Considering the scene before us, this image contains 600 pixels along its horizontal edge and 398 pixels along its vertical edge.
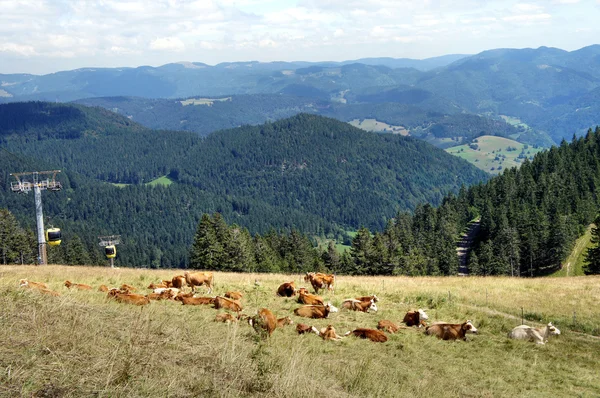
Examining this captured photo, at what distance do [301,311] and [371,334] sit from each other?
3299 mm

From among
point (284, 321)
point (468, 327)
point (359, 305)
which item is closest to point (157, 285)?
point (284, 321)

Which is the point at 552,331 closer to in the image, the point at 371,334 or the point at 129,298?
the point at 371,334

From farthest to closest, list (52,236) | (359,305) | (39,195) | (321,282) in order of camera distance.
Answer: (39,195)
(52,236)
(321,282)
(359,305)

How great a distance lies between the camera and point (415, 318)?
17656 mm

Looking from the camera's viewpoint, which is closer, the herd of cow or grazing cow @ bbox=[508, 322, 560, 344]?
the herd of cow

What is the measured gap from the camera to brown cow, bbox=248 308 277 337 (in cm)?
1413

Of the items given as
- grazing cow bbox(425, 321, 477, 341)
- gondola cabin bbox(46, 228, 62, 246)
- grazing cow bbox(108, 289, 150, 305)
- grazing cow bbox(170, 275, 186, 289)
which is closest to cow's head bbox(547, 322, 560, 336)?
grazing cow bbox(425, 321, 477, 341)

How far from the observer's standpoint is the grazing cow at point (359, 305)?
19047 mm

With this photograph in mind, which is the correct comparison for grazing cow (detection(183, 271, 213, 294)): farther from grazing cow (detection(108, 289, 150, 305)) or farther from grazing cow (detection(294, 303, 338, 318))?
grazing cow (detection(294, 303, 338, 318))

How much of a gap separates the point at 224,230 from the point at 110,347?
54766mm

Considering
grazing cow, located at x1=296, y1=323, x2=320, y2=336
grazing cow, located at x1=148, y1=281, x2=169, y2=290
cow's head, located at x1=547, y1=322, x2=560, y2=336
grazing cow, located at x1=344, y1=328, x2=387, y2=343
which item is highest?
grazing cow, located at x1=296, y1=323, x2=320, y2=336

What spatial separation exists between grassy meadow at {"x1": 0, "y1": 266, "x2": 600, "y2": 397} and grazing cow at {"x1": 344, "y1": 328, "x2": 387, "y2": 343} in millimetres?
265

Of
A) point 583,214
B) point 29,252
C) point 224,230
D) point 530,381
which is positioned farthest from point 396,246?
point 530,381

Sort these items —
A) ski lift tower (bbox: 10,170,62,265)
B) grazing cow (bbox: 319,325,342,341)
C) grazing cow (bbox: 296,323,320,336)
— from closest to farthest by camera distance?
grazing cow (bbox: 319,325,342,341)
grazing cow (bbox: 296,323,320,336)
ski lift tower (bbox: 10,170,62,265)
